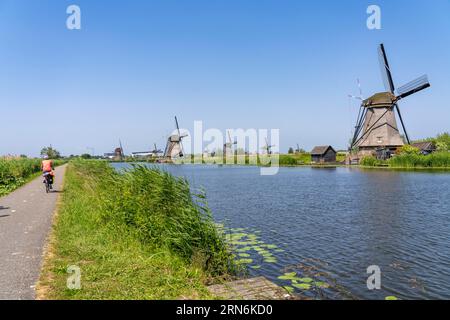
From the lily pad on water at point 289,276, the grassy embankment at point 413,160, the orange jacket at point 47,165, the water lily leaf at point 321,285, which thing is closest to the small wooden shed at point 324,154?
the grassy embankment at point 413,160

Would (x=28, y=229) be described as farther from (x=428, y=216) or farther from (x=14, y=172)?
(x=14, y=172)

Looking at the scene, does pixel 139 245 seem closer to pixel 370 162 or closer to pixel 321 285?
pixel 321 285

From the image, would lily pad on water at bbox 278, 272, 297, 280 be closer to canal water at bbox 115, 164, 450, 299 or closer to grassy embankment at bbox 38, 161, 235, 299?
canal water at bbox 115, 164, 450, 299

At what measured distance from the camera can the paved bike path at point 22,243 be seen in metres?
5.06

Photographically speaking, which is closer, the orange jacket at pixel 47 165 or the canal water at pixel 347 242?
the canal water at pixel 347 242

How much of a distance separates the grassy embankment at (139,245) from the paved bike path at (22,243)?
0.24m

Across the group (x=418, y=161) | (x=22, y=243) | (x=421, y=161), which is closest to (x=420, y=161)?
(x=421, y=161)

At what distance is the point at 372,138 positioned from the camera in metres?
53.0

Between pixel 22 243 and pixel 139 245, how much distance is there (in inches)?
99.5

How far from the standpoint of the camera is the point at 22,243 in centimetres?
746

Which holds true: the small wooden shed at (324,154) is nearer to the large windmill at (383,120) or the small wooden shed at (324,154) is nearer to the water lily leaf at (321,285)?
the large windmill at (383,120)
